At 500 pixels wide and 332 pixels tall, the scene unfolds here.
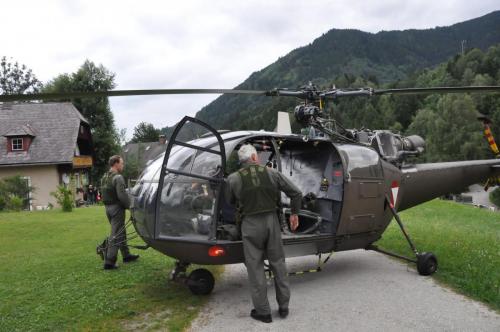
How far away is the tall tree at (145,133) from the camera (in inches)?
3211

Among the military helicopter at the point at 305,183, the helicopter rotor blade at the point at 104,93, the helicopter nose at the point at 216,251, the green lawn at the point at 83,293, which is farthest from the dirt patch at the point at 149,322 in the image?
the helicopter rotor blade at the point at 104,93

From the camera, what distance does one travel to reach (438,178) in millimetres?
8648

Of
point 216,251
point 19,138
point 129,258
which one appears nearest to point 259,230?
point 216,251

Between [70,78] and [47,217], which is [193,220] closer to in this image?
[47,217]

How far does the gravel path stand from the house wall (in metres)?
26.8

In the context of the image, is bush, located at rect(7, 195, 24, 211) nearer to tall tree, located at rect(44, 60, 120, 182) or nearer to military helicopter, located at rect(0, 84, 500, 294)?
military helicopter, located at rect(0, 84, 500, 294)

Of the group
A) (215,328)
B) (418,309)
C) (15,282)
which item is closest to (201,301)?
A: (215,328)

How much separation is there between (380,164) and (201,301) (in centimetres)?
368

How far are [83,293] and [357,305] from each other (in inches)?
148

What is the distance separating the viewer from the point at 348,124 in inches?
2547

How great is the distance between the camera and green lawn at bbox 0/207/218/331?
17.5ft

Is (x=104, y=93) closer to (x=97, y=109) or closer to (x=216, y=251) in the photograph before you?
(x=216, y=251)

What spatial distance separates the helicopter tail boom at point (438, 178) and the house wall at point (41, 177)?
2772cm

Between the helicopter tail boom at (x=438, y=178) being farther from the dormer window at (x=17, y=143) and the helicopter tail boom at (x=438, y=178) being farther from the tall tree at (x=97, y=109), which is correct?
the tall tree at (x=97, y=109)
